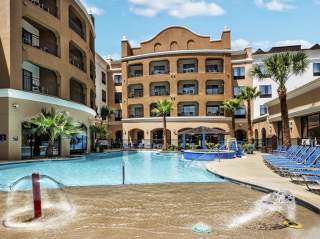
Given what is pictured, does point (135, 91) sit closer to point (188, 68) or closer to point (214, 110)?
point (188, 68)

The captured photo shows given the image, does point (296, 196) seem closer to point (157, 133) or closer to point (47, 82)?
point (47, 82)

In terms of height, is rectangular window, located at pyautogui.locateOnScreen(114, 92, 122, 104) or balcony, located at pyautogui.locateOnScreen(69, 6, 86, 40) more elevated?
balcony, located at pyautogui.locateOnScreen(69, 6, 86, 40)

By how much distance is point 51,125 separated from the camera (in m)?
26.7

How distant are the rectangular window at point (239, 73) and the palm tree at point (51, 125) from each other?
101 ft

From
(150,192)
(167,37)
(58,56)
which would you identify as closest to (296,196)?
(150,192)

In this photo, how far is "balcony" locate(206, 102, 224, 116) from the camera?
5084 cm

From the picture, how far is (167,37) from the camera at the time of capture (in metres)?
53.1

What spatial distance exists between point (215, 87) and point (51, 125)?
30.1 meters

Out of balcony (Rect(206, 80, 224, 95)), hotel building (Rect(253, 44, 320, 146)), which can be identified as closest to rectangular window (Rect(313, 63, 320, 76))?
hotel building (Rect(253, 44, 320, 146))

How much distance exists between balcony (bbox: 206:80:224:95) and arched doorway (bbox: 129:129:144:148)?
40.1 ft

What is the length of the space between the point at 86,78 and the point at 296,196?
102 feet

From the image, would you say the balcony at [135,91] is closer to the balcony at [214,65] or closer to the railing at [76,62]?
the balcony at [214,65]

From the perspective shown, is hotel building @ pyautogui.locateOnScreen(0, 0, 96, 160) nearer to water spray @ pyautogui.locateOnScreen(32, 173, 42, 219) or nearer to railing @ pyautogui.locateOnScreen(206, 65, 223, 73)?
water spray @ pyautogui.locateOnScreen(32, 173, 42, 219)

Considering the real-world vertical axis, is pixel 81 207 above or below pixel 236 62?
below
